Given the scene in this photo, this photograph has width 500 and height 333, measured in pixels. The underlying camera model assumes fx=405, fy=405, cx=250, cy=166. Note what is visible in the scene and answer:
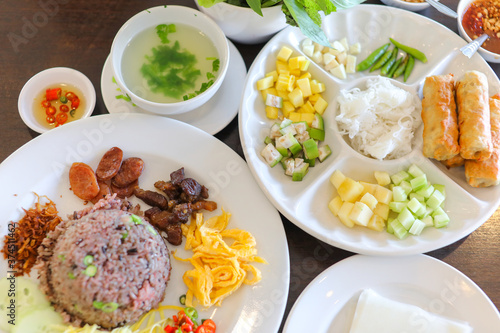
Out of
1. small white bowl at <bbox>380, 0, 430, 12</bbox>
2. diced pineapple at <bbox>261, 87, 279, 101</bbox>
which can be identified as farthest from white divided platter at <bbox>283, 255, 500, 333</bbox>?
small white bowl at <bbox>380, 0, 430, 12</bbox>

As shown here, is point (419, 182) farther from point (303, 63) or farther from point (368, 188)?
point (303, 63)

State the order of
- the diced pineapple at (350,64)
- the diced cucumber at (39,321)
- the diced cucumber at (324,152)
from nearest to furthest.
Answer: the diced cucumber at (39,321), the diced cucumber at (324,152), the diced pineapple at (350,64)

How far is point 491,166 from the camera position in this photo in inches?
99.6

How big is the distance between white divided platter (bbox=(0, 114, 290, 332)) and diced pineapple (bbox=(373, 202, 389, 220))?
0.64 meters

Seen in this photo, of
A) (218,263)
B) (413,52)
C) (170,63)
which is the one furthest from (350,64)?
(218,263)

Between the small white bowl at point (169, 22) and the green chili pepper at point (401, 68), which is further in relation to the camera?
the green chili pepper at point (401, 68)

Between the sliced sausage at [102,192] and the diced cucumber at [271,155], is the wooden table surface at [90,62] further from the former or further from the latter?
the sliced sausage at [102,192]

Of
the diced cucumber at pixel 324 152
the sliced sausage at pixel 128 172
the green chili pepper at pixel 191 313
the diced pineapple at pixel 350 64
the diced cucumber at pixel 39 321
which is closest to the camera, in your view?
the diced cucumber at pixel 39 321

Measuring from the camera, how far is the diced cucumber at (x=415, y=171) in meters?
2.66

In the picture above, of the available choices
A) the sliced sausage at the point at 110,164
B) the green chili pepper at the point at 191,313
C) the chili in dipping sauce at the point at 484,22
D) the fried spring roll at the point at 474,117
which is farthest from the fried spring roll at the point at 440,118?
the sliced sausage at the point at 110,164

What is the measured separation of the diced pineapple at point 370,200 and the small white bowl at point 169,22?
3.96ft

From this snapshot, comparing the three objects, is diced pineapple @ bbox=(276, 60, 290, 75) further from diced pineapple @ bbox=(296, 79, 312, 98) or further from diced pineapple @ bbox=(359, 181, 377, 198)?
diced pineapple @ bbox=(359, 181, 377, 198)

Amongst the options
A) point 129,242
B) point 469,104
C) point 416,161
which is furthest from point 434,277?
point 129,242

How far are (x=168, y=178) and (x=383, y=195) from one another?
142cm
